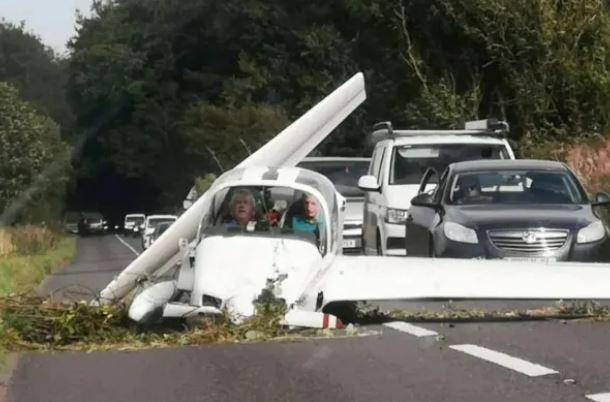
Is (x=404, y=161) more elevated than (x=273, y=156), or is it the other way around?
(x=273, y=156)

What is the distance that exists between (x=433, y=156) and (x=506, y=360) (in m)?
11.0

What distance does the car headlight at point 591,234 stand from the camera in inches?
619

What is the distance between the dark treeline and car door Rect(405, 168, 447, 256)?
52.8 ft

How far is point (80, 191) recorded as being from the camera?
94.0 metres

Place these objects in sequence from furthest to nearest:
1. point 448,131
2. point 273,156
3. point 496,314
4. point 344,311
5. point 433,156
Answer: point 448,131 < point 433,156 < point 273,156 < point 496,314 < point 344,311

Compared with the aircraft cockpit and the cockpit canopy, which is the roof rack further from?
the aircraft cockpit

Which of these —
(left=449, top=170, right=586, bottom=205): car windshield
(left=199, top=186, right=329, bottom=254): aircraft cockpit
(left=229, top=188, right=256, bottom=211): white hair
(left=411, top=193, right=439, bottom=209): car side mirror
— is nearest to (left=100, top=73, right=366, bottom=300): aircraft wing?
(left=199, top=186, right=329, bottom=254): aircraft cockpit

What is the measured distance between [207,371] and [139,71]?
6606 centimetres

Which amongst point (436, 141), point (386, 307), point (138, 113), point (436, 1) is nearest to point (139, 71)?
point (138, 113)

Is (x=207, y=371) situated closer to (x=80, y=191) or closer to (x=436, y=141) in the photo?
(x=436, y=141)

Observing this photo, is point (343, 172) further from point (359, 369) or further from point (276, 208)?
point (359, 369)

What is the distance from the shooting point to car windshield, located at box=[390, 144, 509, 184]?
69.4ft

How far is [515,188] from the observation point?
56.6 feet

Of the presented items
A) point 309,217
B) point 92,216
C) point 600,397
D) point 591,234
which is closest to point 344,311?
point 309,217
